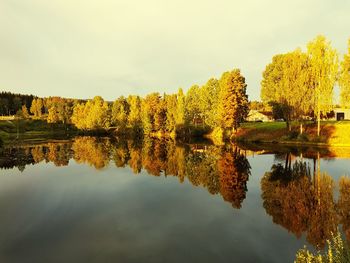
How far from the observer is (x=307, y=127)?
216ft

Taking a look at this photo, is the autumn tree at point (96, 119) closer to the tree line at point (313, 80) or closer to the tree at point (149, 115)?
the tree at point (149, 115)

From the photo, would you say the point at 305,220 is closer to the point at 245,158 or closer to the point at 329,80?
the point at 245,158

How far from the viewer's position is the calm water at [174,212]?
46.1 feet

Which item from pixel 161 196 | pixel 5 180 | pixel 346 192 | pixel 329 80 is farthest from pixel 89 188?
pixel 329 80

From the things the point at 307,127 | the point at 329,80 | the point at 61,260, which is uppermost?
the point at 329,80

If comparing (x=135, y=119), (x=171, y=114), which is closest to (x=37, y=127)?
(x=135, y=119)

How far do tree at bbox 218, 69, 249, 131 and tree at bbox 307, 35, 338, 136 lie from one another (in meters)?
18.9

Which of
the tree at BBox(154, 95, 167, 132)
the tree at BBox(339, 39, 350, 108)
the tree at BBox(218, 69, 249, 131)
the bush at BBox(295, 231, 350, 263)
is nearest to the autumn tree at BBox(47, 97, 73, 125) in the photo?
the tree at BBox(154, 95, 167, 132)

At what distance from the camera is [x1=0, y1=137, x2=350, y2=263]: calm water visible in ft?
46.1

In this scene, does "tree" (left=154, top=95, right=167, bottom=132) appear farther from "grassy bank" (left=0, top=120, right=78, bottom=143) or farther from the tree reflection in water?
the tree reflection in water

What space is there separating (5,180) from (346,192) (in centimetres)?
Result: 3530

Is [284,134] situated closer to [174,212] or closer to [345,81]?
[345,81]

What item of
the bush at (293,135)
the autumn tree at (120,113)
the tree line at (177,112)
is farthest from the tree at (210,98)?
the autumn tree at (120,113)

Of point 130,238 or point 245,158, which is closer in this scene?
point 130,238
